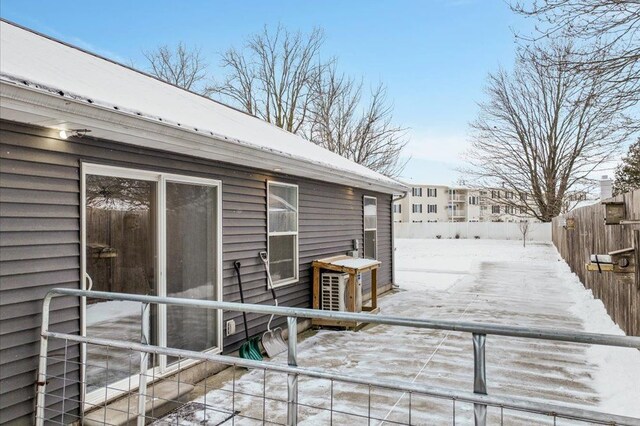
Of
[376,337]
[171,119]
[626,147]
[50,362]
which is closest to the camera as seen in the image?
[50,362]

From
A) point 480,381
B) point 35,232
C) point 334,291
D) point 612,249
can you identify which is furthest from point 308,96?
point 480,381

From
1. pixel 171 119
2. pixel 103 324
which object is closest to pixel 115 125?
pixel 171 119

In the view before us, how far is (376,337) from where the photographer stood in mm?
5906

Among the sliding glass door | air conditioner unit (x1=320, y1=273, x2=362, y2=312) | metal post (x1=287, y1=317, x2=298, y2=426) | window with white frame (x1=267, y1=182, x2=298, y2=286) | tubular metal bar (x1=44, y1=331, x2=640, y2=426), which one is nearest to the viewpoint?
tubular metal bar (x1=44, y1=331, x2=640, y2=426)

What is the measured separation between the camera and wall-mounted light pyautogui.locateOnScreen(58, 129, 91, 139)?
3.07 meters

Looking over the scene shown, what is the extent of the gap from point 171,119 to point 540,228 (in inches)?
1137

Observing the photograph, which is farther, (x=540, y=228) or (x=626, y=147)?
(x=540, y=228)

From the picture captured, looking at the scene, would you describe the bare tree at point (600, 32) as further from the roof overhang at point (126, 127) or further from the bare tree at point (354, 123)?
the bare tree at point (354, 123)

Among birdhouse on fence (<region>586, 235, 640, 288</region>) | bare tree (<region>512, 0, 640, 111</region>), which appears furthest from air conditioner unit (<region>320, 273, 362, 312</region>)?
bare tree (<region>512, 0, 640, 111</region>)

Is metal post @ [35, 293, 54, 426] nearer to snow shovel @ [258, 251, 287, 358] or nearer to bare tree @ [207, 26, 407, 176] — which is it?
snow shovel @ [258, 251, 287, 358]

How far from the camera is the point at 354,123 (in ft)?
67.5

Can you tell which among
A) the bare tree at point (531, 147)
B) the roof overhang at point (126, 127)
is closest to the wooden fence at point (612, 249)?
the roof overhang at point (126, 127)

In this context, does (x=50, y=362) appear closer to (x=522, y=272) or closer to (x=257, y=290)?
(x=257, y=290)

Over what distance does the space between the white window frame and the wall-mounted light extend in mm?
229
